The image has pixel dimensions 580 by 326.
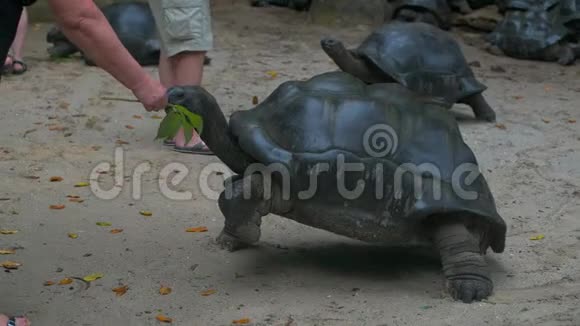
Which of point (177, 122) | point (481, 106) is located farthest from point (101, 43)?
point (481, 106)

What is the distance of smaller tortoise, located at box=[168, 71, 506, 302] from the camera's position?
3.18 metres

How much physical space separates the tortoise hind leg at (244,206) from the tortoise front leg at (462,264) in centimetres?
62

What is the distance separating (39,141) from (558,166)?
2632 mm

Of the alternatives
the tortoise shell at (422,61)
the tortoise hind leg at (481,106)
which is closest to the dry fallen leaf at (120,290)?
the tortoise shell at (422,61)

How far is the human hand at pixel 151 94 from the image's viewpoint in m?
2.90

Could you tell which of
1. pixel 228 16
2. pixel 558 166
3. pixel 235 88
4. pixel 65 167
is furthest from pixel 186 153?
pixel 228 16

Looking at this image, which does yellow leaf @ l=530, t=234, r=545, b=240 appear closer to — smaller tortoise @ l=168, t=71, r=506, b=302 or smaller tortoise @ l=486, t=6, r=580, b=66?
smaller tortoise @ l=168, t=71, r=506, b=302

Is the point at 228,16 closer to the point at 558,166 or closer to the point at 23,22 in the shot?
the point at 23,22

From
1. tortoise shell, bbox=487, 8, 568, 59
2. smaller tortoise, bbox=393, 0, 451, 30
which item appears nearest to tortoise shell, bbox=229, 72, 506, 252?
tortoise shell, bbox=487, 8, 568, 59

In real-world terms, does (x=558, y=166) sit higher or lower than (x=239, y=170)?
lower

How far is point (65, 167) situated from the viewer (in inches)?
181

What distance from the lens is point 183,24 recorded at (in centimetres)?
472

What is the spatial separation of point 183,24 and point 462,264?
6.94 feet

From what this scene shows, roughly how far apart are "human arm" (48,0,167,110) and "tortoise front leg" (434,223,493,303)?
1056mm
